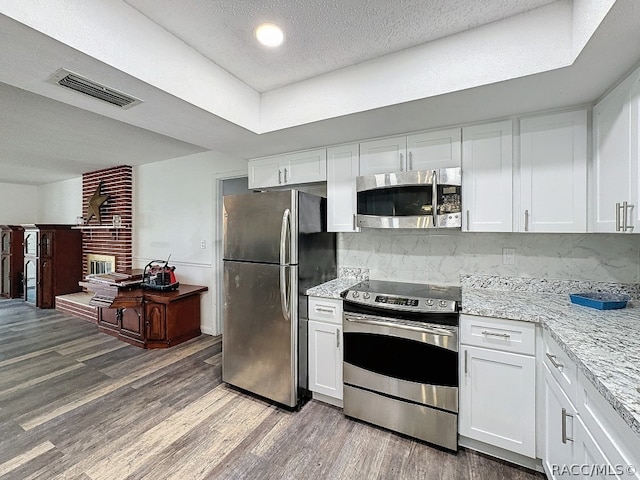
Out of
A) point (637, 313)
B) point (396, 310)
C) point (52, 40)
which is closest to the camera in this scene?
point (52, 40)

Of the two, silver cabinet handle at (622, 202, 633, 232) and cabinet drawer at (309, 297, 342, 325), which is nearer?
silver cabinet handle at (622, 202, 633, 232)

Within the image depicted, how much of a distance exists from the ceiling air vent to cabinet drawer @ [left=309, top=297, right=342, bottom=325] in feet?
6.01

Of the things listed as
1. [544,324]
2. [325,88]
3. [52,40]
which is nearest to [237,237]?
[325,88]

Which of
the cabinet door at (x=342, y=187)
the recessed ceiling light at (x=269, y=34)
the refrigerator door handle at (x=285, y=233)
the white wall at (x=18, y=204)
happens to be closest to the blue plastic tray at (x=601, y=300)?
the cabinet door at (x=342, y=187)

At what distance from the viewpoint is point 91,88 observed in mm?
1651

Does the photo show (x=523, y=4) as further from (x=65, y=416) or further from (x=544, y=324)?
(x=65, y=416)

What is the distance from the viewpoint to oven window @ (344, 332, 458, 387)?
1876mm

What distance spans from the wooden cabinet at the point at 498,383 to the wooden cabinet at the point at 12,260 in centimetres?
819

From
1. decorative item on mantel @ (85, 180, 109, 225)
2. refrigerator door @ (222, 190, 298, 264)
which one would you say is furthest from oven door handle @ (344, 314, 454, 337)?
decorative item on mantel @ (85, 180, 109, 225)

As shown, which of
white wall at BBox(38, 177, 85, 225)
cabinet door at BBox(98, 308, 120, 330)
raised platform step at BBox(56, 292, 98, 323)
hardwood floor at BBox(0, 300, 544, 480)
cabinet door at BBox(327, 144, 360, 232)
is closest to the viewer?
hardwood floor at BBox(0, 300, 544, 480)

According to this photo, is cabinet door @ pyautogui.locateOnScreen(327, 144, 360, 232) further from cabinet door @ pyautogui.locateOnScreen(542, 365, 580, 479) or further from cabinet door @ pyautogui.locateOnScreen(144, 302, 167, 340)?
cabinet door @ pyautogui.locateOnScreen(144, 302, 167, 340)

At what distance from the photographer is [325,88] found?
6.82 feet

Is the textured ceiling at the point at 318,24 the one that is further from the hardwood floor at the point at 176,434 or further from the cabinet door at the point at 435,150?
the hardwood floor at the point at 176,434

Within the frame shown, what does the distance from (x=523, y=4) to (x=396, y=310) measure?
1814mm
